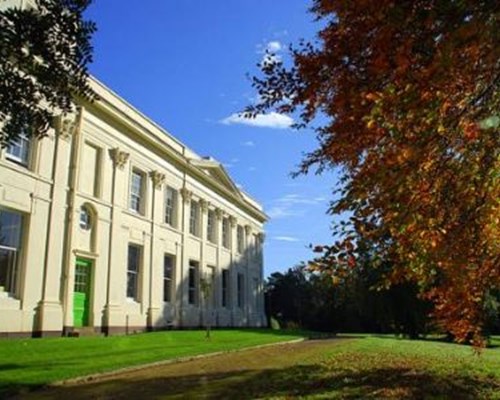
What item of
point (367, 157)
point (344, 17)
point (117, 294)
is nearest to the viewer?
point (344, 17)

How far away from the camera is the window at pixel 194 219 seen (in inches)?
1451

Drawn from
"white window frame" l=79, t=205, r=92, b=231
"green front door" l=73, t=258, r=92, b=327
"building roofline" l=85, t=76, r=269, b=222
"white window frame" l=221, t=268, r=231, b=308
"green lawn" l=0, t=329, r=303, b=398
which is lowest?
"green lawn" l=0, t=329, r=303, b=398

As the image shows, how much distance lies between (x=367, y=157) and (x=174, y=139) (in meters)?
28.2

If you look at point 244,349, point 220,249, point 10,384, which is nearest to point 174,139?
point 220,249

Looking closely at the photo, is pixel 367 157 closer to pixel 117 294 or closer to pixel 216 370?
pixel 216 370

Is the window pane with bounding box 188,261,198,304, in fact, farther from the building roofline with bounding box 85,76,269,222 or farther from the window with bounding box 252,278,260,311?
the window with bounding box 252,278,260,311

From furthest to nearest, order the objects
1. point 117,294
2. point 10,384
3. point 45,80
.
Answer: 1. point 117,294
2. point 10,384
3. point 45,80

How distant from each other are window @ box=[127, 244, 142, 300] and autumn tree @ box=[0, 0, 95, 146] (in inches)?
926

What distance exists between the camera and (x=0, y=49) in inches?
191

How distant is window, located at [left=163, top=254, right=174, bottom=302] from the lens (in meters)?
32.3

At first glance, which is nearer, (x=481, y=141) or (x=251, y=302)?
(x=481, y=141)

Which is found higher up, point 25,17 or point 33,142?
point 33,142

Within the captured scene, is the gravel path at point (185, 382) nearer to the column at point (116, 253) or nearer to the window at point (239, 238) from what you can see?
the column at point (116, 253)

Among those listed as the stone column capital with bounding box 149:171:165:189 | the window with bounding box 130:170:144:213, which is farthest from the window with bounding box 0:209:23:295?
the stone column capital with bounding box 149:171:165:189
